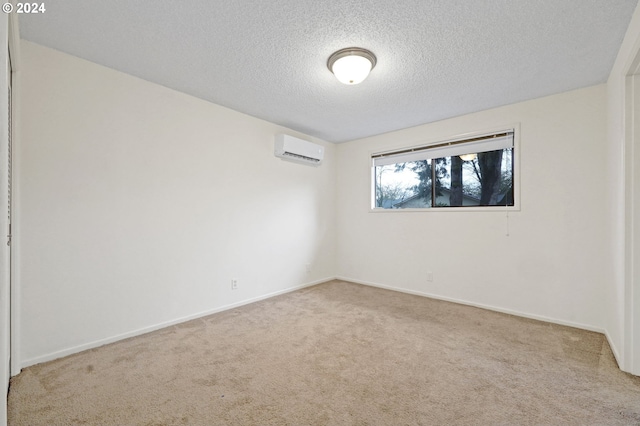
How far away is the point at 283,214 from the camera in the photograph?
418 centimetres

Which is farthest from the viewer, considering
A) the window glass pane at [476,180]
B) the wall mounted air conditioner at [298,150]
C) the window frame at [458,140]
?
the wall mounted air conditioner at [298,150]

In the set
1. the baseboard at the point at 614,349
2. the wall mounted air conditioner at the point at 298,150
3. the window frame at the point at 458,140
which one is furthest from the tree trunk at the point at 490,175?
the wall mounted air conditioner at the point at 298,150

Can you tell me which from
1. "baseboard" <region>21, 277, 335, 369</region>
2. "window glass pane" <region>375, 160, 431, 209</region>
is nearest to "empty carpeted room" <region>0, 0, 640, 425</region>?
"baseboard" <region>21, 277, 335, 369</region>

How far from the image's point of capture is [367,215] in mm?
4703

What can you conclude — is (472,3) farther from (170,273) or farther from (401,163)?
(170,273)

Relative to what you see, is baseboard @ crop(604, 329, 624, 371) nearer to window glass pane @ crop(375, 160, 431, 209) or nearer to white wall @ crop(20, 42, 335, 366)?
window glass pane @ crop(375, 160, 431, 209)

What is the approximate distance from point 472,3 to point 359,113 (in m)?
1.92

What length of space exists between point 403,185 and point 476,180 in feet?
3.42

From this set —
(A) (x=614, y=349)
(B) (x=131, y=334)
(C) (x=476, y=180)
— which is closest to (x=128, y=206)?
(B) (x=131, y=334)

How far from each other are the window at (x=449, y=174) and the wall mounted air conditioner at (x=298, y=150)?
954mm

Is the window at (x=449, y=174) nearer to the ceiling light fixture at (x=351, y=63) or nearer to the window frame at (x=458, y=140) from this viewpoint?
the window frame at (x=458, y=140)

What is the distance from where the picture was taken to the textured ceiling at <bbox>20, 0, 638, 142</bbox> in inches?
72.3

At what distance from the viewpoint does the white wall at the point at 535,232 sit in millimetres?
2859

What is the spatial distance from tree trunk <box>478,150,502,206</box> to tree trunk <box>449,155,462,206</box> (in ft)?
0.83
